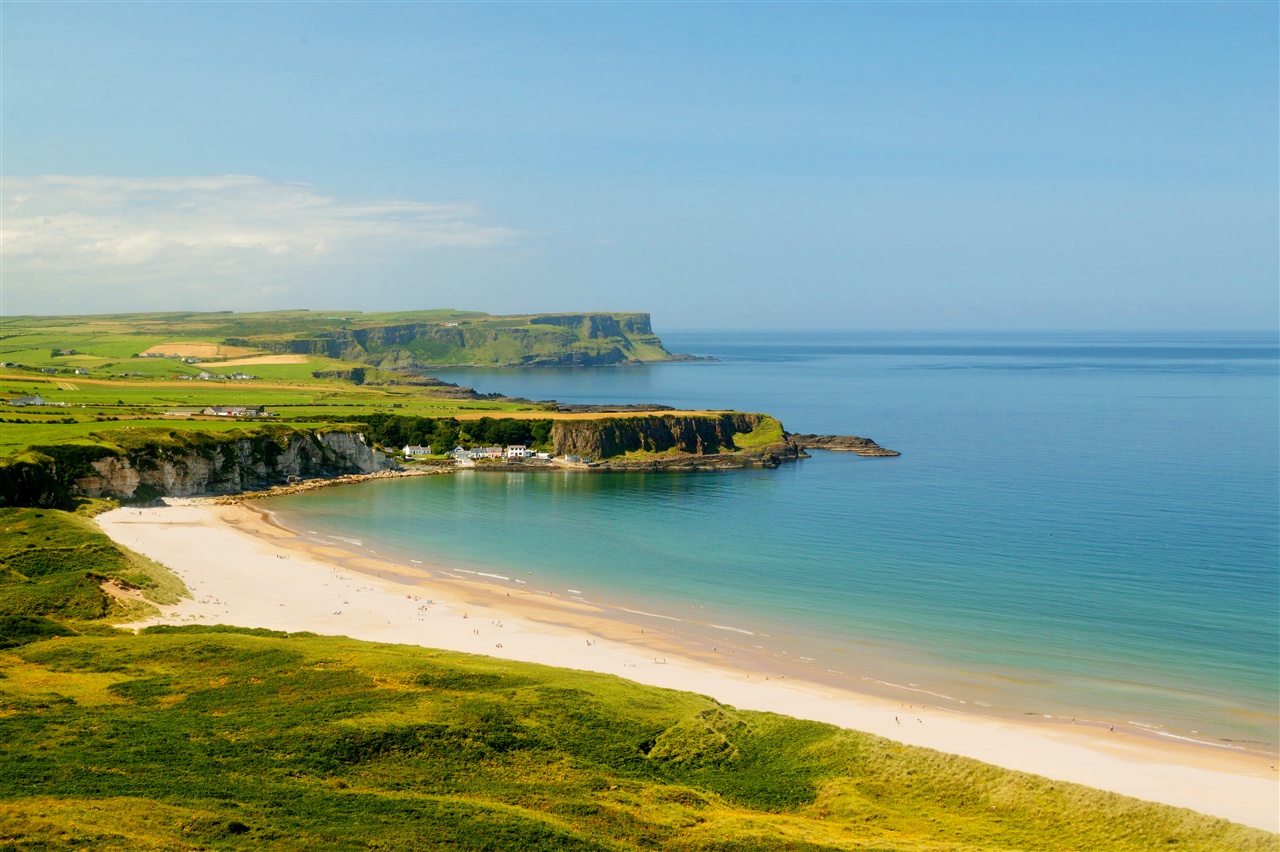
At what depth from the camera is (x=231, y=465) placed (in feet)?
305

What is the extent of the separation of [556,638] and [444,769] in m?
20.9

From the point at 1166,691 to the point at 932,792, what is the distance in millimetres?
19805

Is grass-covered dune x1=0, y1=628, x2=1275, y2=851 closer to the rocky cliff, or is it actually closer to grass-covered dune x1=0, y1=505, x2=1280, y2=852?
grass-covered dune x1=0, y1=505, x2=1280, y2=852

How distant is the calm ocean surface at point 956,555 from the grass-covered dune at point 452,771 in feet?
42.5

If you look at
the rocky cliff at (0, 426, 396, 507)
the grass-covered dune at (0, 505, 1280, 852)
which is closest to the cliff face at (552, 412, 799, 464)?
the rocky cliff at (0, 426, 396, 507)

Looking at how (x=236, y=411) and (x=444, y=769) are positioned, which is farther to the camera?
(x=236, y=411)

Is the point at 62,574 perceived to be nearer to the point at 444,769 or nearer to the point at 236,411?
the point at 444,769

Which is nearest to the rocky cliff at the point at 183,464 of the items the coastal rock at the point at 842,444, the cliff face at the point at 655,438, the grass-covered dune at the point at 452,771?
the cliff face at the point at 655,438

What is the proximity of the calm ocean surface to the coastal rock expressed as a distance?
3956 mm

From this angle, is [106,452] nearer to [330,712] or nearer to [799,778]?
[330,712]

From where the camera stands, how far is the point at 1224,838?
27031 millimetres

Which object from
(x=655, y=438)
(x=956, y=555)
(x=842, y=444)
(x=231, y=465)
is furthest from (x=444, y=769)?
(x=842, y=444)

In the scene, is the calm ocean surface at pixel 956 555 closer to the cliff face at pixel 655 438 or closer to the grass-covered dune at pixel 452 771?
the cliff face at pixel 655 438

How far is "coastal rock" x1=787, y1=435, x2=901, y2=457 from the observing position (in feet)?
409
